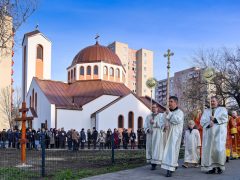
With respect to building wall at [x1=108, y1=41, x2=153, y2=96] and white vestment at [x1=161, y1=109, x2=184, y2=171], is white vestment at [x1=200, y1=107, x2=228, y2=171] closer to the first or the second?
white vestment at [x1=161, y1=109, x2=184, y2=171]

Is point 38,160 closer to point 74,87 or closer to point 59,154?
point 59,154

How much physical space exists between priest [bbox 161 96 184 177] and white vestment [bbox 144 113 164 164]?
681 mm

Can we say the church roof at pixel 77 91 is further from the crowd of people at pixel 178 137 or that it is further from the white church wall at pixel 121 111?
the crowd of people at pixel 178 137

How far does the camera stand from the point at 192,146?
12.5 meters

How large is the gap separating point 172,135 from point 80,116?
34081 mm

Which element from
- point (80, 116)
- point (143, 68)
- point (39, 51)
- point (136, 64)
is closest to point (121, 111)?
point (80, 116)

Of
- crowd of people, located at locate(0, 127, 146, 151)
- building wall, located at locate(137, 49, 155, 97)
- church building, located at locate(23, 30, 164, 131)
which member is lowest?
crowd of people, located at locate(0, 127, 146, 151)

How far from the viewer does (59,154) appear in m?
13.9

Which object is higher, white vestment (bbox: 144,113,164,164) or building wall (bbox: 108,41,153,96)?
building wall (bbox: 108,41,153,96)

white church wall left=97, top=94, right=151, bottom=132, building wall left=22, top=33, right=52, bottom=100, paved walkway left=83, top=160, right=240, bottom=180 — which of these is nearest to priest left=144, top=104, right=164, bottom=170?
paved walkway left=83, top=160, right=240, bottom=180

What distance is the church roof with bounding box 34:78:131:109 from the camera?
44094 mm

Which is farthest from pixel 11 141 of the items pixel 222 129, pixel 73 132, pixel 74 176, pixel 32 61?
pixel 32 61

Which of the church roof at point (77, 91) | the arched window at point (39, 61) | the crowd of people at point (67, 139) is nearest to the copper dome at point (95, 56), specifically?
the church roof at point (77, 91)

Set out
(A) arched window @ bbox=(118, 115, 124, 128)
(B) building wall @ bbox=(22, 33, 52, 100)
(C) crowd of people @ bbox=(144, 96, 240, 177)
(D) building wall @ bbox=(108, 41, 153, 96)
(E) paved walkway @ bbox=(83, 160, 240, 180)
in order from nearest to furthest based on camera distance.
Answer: (E) paved walkway @ bbox=(83, 160, 240, 180), (C) crowd of people @ bbox=(144, 96, 240, 177), (A) arched window @ bbox=(118, 115, 124, 128), (B) building wall @ bbox=(22, 33, 52, 100), (D) building wall @ bbox=(108, 41, 153, 96)
